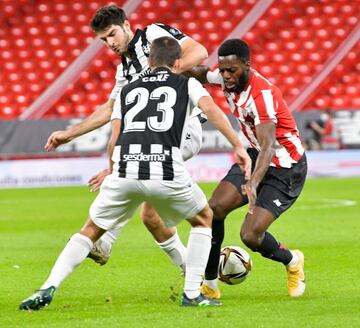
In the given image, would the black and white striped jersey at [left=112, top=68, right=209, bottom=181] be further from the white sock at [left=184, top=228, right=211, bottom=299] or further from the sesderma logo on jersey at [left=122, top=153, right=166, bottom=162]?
the white sock at [left=184, top=228, right=211, bottom=299]

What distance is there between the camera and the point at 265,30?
2795 centimetres

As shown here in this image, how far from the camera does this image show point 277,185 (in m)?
7.62

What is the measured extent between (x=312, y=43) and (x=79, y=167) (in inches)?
352

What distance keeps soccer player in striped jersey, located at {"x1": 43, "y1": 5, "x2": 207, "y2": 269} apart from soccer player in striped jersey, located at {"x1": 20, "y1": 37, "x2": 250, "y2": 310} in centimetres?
46

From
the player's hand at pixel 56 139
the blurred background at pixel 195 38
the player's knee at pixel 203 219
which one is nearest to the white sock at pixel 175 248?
the player's knee at pixel 203 219

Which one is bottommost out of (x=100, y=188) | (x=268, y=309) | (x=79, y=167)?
(x=79, y=167)

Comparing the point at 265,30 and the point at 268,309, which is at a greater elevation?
the point at 268,309

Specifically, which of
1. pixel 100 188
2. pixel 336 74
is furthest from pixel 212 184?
pixel 100 188

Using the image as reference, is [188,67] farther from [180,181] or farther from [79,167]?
[79,167]

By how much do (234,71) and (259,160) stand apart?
73cm

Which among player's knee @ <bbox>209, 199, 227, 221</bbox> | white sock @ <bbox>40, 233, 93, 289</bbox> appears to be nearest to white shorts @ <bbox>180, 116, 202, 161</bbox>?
player's knee @ <bbox>209, 199, 227, 221</bbox>

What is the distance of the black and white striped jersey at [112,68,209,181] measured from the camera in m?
6.44

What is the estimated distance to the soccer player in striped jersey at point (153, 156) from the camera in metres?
6.43

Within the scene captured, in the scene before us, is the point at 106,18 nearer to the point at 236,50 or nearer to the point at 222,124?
the point at 236,50
